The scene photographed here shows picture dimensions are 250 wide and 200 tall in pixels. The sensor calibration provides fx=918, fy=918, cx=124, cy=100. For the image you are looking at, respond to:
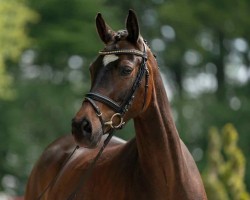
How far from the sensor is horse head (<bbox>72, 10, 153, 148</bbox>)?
5.40m

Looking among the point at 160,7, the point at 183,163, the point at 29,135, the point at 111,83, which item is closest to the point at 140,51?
the point at 111,83

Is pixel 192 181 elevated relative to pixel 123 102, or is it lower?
lower

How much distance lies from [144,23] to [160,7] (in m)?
0.99

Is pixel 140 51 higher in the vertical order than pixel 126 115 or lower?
higher

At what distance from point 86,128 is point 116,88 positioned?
338 millimetres

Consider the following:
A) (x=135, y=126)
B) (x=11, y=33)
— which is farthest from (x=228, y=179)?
(x=11, y=33)

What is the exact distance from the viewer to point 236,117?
27391 mm

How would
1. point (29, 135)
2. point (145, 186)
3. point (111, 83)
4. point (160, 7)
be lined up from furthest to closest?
point (160, 7), point (29, 135), point (145, 186), point (111, 83)

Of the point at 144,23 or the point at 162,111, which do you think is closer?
the point at 162,111

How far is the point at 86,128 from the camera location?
5.37m

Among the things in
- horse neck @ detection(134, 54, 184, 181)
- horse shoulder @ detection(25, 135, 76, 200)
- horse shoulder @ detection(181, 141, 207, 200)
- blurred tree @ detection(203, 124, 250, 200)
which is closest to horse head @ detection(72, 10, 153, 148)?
horse neck @ detection(134, 54, 184, 181)

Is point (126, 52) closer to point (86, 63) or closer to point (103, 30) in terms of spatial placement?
point (103, 30)

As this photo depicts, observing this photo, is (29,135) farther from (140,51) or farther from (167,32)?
(140,51)

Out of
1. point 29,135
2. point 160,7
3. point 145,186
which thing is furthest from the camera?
point 160,7
